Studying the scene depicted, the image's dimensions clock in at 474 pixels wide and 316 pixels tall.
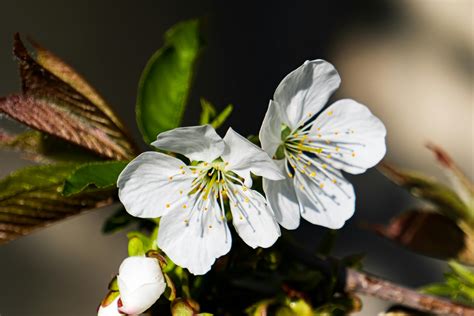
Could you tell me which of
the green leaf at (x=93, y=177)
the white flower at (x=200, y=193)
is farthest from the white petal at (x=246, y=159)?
the green leaf at (x=93, y=177)

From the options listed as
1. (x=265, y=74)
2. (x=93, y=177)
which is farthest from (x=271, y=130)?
(x=265, y=74)

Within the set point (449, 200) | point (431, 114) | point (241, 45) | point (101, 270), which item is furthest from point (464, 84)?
point (449, 200)

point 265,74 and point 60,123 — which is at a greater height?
point 60,123

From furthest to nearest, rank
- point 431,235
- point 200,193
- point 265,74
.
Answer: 1. point 265,74
2. point 431,235
3. point 200,193

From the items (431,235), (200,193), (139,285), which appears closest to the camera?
(139,285)

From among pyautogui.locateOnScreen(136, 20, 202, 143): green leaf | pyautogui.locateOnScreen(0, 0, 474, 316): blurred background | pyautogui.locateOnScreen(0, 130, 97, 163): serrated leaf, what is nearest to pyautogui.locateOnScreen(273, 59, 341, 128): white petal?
pyautogui.locateOnScreen(136, 20, 202, 143): green leaf

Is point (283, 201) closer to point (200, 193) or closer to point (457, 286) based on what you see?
point (200, 193)
